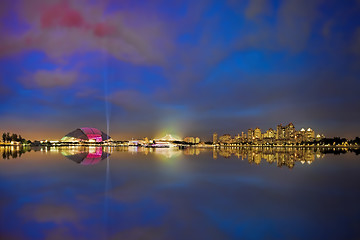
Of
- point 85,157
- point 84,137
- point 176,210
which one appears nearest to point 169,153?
point 85,157

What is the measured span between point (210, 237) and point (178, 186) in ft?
25.1

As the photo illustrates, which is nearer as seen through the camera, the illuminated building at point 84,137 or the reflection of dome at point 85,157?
the reflection of dome at point 85,157

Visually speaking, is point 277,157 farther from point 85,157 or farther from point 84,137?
point 84,137

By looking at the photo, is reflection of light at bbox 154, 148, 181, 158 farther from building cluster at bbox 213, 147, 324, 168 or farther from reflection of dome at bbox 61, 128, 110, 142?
reflection of dome at bbox 61, 128, 110, 142

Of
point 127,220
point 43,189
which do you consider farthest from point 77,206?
point 43,189

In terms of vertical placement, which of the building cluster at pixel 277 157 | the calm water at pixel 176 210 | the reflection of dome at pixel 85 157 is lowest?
the building cluster at pixel 277 157

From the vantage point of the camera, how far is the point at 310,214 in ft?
33.0

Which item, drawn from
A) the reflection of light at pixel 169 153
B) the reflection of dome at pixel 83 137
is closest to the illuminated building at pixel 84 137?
the reflection of dome at pixel 83 137

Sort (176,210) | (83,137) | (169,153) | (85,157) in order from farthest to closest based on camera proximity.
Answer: (83,137) < (169,153) < (85,157) < (176,210)

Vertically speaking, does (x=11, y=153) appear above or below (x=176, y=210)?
below

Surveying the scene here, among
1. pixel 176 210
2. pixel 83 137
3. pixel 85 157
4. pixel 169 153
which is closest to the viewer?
pixel 176 210

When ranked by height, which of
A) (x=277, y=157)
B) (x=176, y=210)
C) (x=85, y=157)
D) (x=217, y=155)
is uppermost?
(x=176, y=210)

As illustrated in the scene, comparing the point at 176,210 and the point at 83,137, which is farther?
the point at 83,137

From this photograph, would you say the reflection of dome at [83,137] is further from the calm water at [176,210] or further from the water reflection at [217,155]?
the calm water at [176,210]
